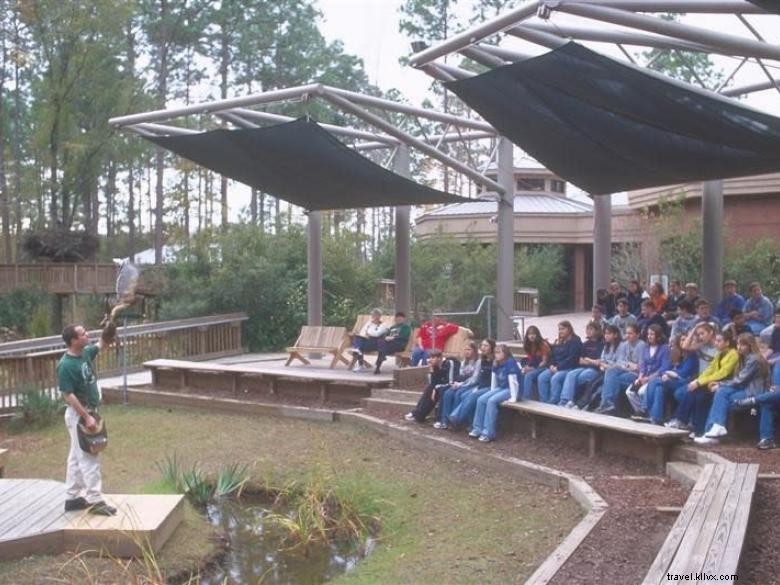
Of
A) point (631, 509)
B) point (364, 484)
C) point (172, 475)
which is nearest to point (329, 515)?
point (364, 484)

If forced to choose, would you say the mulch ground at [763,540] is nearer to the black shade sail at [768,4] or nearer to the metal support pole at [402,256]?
the black shade sail at [768,4]

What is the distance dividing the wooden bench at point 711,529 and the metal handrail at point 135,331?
10.6 metres

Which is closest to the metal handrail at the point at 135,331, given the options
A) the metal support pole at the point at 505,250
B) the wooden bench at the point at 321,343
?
the wooden bench at the point at 321,343

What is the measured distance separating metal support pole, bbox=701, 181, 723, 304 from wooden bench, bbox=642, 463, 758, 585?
6847 millimetres

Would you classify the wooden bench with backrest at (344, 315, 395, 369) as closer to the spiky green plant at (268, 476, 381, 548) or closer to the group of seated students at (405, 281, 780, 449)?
the group of seated students at (405, 281, 780, 449)

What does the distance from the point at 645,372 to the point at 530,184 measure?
24916mm

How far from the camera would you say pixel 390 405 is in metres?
12.0

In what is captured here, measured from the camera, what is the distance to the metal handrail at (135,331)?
46.4ft

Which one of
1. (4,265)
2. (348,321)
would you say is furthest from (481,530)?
(4,265)

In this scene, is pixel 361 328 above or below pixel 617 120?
below

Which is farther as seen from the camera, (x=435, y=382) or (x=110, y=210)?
(x=110, y=210)

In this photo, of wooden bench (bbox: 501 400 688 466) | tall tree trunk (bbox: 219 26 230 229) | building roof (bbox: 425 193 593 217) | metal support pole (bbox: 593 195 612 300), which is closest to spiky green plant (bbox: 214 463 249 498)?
wooden bench (bbox: 501 400 688 466)

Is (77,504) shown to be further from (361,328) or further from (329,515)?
(361,328)

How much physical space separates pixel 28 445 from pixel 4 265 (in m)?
18.3
